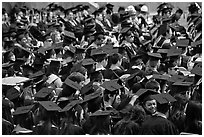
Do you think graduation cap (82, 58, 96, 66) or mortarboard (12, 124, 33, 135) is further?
graduation cap (82, 58, 96, 66)

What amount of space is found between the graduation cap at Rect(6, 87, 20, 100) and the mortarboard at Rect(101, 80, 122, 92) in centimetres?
104

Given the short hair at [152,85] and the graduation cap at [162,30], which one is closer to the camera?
the short hair at [152,85]

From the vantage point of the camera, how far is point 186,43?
701cm

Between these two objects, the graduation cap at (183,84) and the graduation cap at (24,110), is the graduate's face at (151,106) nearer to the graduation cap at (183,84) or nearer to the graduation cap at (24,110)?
the graduation cap at (183,84)

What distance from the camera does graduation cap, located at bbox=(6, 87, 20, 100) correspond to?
514 centimetres

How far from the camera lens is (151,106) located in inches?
160

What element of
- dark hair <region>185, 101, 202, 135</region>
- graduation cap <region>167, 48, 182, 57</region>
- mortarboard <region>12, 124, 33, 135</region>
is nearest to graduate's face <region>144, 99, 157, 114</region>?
dark hair <region>185, 101, 202, 135</region>

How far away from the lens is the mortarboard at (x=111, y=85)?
516 cm

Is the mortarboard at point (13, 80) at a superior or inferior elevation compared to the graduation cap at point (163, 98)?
superior

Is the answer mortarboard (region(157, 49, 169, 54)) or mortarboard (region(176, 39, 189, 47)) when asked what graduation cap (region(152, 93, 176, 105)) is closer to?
mortarboard (region(157, 49, 169, 54))

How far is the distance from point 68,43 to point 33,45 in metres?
1.02

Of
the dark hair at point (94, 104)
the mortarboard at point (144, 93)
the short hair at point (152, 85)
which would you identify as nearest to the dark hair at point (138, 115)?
the mortarboard at point (144, 93)

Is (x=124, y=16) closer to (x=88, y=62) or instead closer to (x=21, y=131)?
(x=88, y=62)

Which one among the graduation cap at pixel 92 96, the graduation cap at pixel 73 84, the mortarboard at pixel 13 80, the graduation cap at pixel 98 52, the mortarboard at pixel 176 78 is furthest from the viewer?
the graduation cap at pixel 98 52
